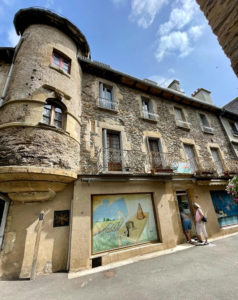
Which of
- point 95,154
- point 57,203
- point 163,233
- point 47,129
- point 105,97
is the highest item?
point 105,97

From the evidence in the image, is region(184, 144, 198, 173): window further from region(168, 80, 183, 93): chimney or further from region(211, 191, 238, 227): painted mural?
region(168, 80, 183, 93): chimney

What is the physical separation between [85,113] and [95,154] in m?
2.18

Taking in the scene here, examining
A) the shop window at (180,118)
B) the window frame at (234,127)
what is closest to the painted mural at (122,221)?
the shop window at (180,118)

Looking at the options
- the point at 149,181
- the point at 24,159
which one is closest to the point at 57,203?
the point at 24,159

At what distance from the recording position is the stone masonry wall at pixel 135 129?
602 centimetres

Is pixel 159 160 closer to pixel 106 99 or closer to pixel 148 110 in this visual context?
pixel 148 110

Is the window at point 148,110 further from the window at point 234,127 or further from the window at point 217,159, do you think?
the window at point 234,127

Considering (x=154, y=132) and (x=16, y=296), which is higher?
(x=154, y=132)

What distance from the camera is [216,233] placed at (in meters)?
6.72

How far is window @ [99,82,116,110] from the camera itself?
721cm

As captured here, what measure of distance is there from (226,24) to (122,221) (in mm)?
6019

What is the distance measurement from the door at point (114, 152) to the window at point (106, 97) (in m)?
1.73

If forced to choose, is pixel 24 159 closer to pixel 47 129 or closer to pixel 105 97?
pixel 47 129

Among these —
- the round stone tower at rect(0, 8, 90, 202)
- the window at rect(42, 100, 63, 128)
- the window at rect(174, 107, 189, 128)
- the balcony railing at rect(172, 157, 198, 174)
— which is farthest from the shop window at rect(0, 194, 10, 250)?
the window at rect(174, 107, 189, 128)
